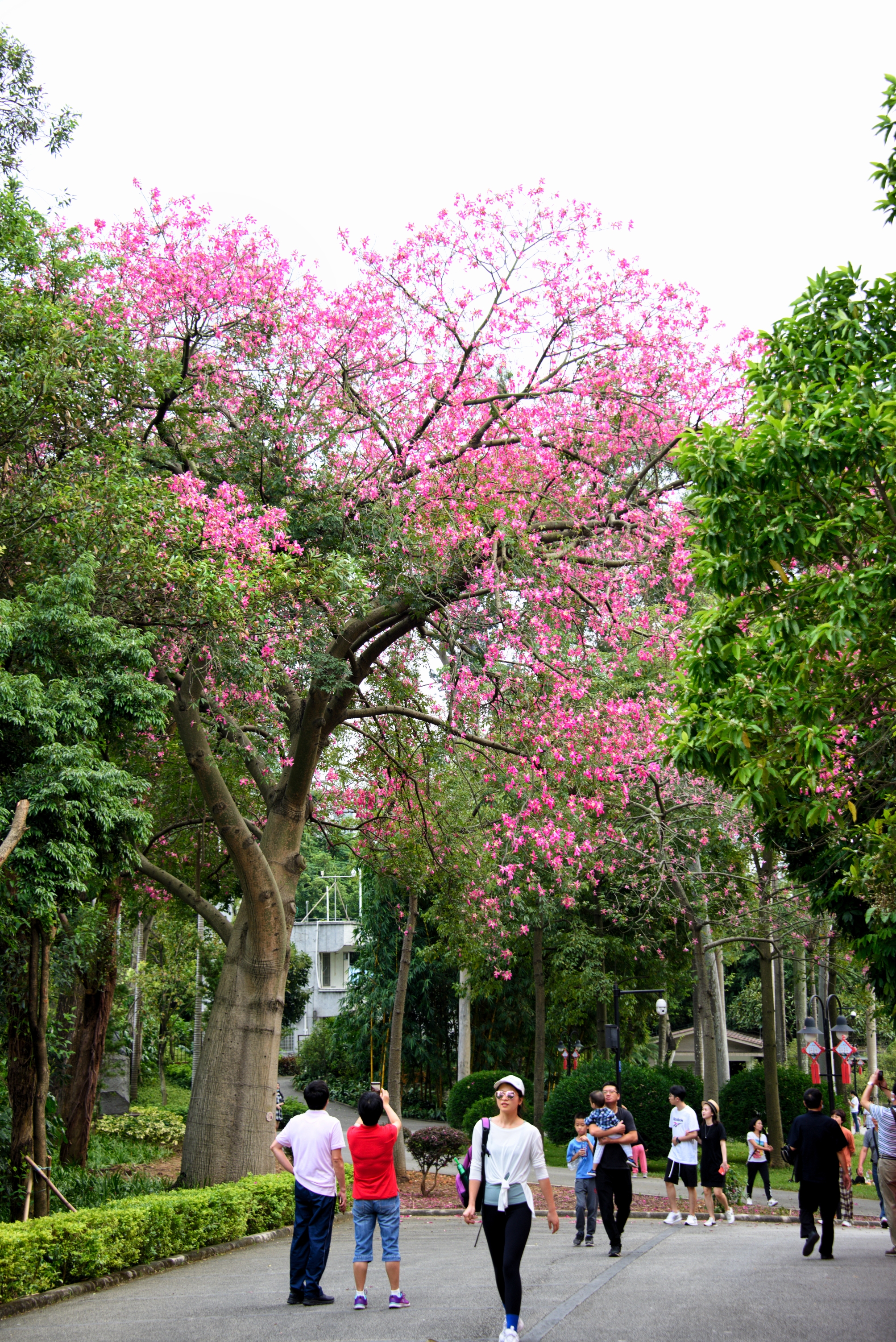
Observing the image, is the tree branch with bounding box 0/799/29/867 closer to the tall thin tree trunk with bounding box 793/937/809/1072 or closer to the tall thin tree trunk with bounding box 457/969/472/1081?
the tall thin tree trunk with bounding box 793/937/809/1072

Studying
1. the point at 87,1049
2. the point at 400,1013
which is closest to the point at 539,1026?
the point at 400,1013

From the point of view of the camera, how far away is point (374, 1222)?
25.8 feet

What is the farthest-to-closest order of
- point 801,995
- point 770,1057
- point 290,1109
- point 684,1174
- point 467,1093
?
1. point 801,995
2. point 290,1109
3. point 467,1093
4. point 770,1057
5. point 684,1174

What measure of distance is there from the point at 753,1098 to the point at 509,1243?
78.6ft

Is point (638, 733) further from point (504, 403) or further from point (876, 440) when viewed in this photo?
point (876, 440)

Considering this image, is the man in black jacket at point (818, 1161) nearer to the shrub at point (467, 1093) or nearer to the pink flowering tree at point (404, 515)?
the pink flowering tree at point (404, 515)

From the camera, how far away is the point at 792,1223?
53.3ft

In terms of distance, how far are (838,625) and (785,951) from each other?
22.0 m

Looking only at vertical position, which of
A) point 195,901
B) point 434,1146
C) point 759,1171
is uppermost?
point 195,901

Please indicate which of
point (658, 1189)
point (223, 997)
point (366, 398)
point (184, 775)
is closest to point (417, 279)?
point (366, 398)

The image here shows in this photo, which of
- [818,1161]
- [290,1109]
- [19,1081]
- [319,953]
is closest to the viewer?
[818,1161]

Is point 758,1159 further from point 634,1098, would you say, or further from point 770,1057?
point 770,1057

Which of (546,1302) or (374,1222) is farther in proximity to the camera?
(374,1222)

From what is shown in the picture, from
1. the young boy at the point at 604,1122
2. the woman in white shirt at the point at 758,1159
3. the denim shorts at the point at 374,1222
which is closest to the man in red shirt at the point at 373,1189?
the denim shorts at the point at 374,1222
